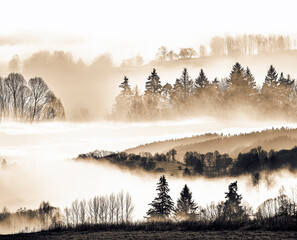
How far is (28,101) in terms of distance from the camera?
41.2 meters

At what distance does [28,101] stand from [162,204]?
1544 centimetres

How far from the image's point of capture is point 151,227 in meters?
30.7

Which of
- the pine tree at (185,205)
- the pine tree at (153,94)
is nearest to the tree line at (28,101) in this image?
the pine tree at (153,94)

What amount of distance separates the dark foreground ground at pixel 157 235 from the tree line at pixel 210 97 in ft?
48.7

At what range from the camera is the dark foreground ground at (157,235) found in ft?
85.7

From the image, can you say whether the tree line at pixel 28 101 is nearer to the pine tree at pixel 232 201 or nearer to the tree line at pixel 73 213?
the tree line at pixel 73 213

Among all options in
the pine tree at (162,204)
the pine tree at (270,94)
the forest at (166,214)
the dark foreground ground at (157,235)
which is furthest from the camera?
the pine tree at (270,94)

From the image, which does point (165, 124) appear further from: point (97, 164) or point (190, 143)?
point (97, 164)

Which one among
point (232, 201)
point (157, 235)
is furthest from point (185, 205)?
point (157, 235)

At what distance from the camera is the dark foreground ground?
26109 mm

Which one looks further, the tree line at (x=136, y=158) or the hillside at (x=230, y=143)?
the tree line at (x=136, y=158)

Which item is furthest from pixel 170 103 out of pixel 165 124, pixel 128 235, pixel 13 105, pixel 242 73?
pixel 128 235

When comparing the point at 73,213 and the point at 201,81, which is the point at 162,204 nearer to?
the point at 73,213

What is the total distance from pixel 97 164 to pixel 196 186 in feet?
31.1
